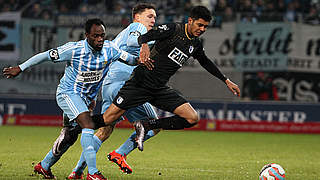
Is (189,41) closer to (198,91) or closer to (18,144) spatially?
(18,144)

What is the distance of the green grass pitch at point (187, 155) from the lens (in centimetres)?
793

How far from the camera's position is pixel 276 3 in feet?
56.7

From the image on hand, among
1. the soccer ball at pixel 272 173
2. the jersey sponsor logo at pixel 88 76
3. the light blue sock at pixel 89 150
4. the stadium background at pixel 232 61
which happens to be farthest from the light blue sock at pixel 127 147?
the stadium background at pixel 232 61

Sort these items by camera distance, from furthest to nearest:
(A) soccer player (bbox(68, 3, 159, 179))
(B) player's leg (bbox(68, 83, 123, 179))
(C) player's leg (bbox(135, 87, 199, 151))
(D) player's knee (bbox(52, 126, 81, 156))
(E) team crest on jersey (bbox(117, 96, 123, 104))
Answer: (A) soccer player (bbox(68, 3, 159, 179))
(C) player's leg (bbox(135, 87, 199, 151))
(E) team crest on jersey (bbox(117, 96, 123, 104))
(B) player's leg (bbox(68, 83, 123, 179))
(D) player's knee (bbox(52, 126, 81, 156))

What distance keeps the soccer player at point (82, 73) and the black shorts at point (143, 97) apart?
1.18 ft

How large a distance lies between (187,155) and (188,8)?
6.99m

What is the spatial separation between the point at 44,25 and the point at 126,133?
3.37m

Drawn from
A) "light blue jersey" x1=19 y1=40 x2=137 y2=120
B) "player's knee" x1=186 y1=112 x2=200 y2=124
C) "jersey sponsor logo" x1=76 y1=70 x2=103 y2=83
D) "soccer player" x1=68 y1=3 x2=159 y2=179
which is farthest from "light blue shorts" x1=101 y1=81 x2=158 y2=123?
"jersey sponsor logo" x1=76 y1=70 x2=103 y2=83

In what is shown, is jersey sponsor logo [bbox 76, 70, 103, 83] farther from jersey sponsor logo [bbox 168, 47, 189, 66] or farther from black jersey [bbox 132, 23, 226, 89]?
jersey sponsor logo [bbox 168, 47, 189, 66]

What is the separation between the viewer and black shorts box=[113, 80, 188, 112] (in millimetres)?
7309

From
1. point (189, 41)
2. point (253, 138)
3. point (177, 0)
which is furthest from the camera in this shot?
point (177, 0)

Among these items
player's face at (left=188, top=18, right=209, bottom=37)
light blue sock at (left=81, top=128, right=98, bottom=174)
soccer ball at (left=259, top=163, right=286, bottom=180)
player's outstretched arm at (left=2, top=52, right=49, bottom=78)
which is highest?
player's face at (left=188, top=18, right=209, bottom=37)

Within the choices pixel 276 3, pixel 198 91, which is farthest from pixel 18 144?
pixel 276 3

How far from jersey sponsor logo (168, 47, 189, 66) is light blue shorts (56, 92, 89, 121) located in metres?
1.19
